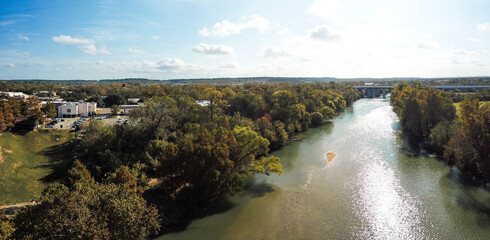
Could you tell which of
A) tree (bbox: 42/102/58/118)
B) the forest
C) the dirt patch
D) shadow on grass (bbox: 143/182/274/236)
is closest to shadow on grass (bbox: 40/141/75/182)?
the forest

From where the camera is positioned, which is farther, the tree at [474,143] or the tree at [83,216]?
the tree at [474,143]

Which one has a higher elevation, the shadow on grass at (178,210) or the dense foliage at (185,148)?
the dense foliage at (185,148)

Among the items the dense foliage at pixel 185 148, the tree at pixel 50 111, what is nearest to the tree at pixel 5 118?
the tree at pixel 50 111

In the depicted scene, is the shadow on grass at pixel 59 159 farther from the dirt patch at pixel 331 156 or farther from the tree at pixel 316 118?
Result: the tree at pixel 316 118

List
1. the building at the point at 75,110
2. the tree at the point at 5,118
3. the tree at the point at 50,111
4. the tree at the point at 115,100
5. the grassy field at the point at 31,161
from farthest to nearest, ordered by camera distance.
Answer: the tree at the point at 115,100, the building at the point at 75,110, the tree at the point at 50,111, the tree at the point at 5,118, the grassy field at the point at 31,161

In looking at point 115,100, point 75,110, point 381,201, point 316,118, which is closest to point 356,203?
point 381,201

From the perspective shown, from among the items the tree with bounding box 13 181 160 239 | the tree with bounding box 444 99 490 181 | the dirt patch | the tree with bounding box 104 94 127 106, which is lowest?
the dirt patch

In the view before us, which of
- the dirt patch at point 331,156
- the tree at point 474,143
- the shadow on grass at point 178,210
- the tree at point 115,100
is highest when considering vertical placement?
the tree at point 115,100

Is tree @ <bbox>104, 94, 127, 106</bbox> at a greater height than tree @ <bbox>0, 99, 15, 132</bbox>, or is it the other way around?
tree @ <bbox>104, 94, 127, 106</bbox>

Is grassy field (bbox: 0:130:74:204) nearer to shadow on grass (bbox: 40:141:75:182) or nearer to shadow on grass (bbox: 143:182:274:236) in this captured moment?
shadow on grass (bbox: 40:141:75:182)
